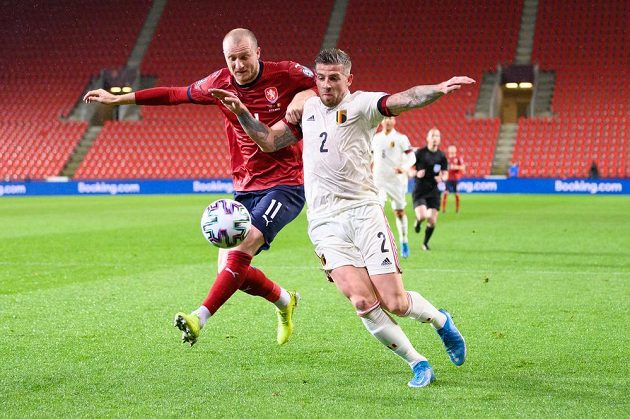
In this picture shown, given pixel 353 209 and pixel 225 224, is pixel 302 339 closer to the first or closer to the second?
pixel 225 224

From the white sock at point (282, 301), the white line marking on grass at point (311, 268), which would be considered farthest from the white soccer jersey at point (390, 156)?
the white sock at point (282, 301)

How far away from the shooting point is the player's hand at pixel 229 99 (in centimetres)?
544

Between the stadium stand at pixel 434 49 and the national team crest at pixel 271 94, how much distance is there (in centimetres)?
2951

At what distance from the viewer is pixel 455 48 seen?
3931 cm

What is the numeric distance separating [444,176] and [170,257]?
14.7 ft

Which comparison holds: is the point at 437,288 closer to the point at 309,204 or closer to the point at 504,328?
the point at 504,328

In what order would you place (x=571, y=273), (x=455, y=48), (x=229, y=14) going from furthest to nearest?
(x=229, y=14) → (x=455, y=48) → (x=571, y=273)

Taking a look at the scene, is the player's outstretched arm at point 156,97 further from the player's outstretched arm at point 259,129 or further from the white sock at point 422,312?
the white sock at point 422,312

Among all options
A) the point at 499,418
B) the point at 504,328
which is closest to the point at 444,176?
the point at 504,328

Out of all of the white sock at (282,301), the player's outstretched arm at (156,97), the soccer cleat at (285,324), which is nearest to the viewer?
the player's outstretched arm at (156,97)

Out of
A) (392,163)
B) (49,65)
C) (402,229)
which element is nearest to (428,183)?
(392,163)

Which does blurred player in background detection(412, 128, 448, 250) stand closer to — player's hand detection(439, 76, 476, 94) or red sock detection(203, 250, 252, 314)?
red sock detection(203, 250, 252, 314)

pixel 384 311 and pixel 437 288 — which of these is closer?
pixel 384 311

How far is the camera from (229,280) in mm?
6117
